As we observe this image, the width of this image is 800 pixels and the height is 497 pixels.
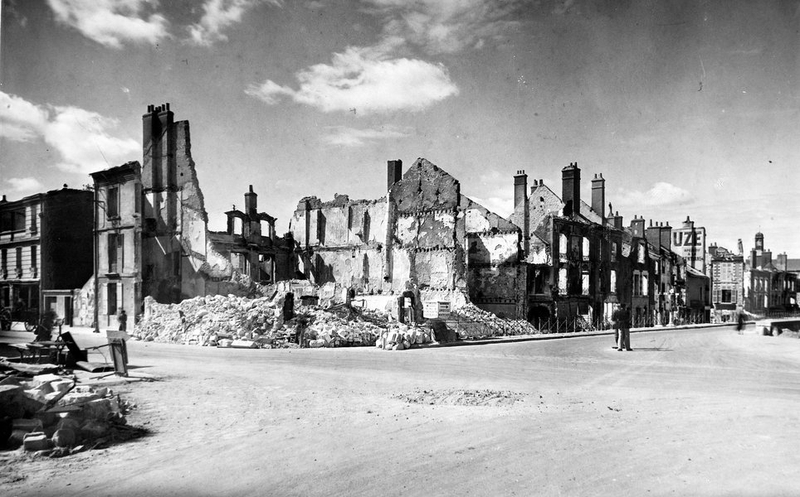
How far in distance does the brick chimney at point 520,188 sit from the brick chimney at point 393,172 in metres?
9.52

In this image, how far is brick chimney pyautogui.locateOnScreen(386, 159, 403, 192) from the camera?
3394 centimetres

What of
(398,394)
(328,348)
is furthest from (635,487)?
(328,348)

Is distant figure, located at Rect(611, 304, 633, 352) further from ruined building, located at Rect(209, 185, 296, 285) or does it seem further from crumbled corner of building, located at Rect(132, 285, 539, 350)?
ruined building, located at Rect(209, 185, 296, 285)

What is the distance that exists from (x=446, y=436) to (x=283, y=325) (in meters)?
14.6

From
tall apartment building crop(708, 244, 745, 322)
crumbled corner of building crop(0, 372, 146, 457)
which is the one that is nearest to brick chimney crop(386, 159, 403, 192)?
crumbled corner of building crop(0, 372, 146, 457)

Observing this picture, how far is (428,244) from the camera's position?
103 ft

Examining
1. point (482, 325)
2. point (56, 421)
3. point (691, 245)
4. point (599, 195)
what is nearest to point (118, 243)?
point (482, 325)

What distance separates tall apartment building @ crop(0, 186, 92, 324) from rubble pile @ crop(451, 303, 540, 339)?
15.3 m

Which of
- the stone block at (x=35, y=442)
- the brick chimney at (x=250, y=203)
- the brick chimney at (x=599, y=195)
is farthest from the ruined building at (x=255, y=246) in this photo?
the stone block at (x=35, y=442)

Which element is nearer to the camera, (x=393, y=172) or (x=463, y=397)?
(x=463, y=397)

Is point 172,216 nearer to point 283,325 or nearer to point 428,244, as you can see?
point 283,325

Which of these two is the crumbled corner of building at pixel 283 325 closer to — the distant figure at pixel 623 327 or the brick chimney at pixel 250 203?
the distant figure at pixel 623 327

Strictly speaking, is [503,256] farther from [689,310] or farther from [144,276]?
[689,310]

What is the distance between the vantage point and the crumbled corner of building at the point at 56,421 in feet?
19.0
